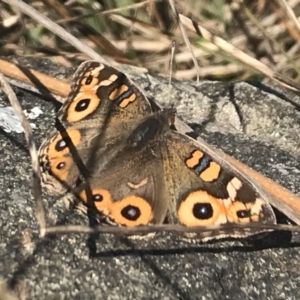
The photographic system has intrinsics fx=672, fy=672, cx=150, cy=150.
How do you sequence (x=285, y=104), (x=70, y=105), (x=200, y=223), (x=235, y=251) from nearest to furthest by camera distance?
(x=200, y=223) < (x=235, y=251) < (x=70, y=105) < (x=285, y=104)

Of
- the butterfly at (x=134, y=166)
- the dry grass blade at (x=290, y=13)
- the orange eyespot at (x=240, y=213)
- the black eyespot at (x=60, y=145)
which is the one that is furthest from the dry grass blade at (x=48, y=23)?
the dry grass blade at (x=290, y=13)

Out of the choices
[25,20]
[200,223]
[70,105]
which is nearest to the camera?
[200,223]

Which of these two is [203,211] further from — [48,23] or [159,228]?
[48,23]

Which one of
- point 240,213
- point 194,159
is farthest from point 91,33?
point 240,213

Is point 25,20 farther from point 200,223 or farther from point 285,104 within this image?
point 200,223

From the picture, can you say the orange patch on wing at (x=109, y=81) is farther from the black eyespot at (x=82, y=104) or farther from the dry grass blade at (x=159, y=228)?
the dry grass blade at (x=159, y=228)

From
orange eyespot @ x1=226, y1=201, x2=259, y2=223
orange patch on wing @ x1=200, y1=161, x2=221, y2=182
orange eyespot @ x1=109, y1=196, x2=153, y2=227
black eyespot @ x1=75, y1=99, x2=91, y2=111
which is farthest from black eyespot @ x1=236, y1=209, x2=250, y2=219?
black eyespot @ x1=75, y1=99, x2=91, y2=111

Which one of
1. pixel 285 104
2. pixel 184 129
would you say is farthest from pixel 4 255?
pixel 285 104
